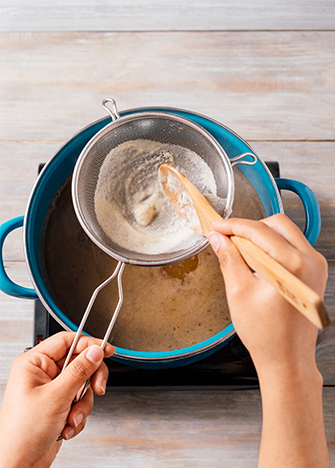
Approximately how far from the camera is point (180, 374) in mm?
829

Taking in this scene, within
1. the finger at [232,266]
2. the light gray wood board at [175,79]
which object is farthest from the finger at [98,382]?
the light gray wood board at [175,79]

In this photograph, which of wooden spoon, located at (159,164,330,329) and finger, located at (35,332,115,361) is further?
finger, located at (35,332,115,361)

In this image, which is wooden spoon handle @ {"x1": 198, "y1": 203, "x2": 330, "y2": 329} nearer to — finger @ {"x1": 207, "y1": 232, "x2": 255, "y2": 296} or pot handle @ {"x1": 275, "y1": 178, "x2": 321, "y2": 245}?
finger @ {"x1": 207, "y1": 232, "x2": 255, "y2": 296}

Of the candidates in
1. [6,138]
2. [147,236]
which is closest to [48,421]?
[147,236]

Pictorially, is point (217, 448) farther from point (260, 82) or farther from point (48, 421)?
point (260, 82)

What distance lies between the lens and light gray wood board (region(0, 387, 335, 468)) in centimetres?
88

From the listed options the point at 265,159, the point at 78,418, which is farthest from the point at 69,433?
the point at 265,159

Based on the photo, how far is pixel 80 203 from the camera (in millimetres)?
727

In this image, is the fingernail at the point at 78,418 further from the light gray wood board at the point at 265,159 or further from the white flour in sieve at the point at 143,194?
the light gray wood board at the point at 265,159

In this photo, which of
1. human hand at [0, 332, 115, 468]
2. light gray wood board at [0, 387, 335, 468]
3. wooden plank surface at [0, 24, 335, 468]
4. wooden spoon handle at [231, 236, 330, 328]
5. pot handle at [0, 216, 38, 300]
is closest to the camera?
wooden spoon handle at [231, 236, 330, 328]

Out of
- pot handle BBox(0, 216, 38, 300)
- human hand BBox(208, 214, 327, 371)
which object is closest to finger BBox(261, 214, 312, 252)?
human hand BBox(208, 214, 327, 371)

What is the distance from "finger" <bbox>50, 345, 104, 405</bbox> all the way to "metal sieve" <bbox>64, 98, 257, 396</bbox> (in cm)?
16

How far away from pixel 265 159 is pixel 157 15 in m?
0.49

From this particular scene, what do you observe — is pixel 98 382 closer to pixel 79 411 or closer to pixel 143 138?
pixel 79 411
